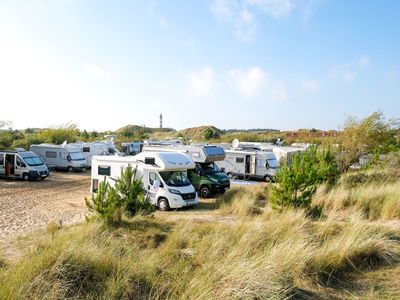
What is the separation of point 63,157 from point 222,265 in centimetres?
2842

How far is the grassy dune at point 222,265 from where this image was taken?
5133 millimetres

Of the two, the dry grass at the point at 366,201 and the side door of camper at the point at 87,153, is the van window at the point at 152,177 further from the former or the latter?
the side door of camper at the point at 87,153

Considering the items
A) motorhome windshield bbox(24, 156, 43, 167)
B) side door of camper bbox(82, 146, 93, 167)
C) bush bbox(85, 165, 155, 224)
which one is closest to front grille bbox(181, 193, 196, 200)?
bush bbox(85, 165, 155, 224)

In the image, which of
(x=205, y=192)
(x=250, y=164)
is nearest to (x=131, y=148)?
(x=250, y=164)

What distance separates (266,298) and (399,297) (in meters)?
2.15

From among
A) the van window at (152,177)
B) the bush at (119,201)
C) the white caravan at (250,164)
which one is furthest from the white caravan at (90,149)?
the bush at (119,201)

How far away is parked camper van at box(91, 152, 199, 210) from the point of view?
1688 centimetres

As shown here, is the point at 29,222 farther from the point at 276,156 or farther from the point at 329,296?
the point at 276,156

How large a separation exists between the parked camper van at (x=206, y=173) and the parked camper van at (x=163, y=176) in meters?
2.80

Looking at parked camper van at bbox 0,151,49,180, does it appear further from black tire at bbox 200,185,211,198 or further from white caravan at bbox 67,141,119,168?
black tire at bbox 200,185,211,198

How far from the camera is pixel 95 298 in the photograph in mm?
5062

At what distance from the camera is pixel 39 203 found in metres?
18.3

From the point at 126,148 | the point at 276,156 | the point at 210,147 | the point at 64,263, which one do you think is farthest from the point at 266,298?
the point at 126,148

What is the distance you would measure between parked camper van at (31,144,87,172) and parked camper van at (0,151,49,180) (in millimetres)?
4744
